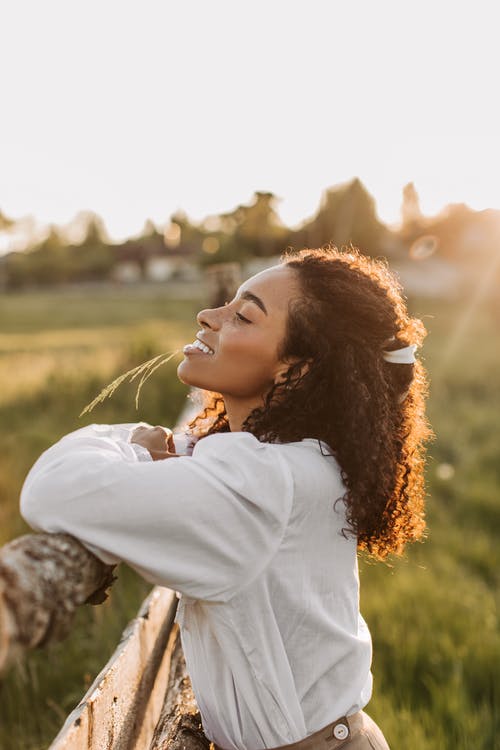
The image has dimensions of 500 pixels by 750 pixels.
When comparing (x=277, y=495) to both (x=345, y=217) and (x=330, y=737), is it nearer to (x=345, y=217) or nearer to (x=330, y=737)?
(x=330, y=737)

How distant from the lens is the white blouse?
1169mm

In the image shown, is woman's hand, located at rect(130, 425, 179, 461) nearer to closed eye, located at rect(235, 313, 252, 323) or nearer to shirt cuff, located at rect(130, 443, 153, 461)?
shirt cuff, located at rect(130, 443, 153, 461)

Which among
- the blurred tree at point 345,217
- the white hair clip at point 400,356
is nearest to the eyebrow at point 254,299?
the white hair clip at point 400,356

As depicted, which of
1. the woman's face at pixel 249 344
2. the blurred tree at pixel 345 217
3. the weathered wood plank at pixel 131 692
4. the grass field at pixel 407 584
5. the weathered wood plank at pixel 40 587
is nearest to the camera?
the weathered wood plank at pixel 40 587

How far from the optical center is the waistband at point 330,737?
149 centimetres

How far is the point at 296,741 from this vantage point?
4.85 feet

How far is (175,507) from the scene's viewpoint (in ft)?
3.87

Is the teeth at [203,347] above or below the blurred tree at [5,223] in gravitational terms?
above

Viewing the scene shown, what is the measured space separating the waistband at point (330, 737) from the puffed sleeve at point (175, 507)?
0.42 m

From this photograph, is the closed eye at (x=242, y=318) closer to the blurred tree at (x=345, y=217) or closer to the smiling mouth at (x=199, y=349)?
the smiling mouth at (x=199, y=349)

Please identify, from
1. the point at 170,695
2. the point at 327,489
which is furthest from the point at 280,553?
the point at 170,695

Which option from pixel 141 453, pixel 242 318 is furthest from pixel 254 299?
pixel 141 453

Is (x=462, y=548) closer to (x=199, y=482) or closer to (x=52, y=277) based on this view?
(x=199, y=482)

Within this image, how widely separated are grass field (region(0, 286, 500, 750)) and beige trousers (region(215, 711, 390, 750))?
45.4 inches
